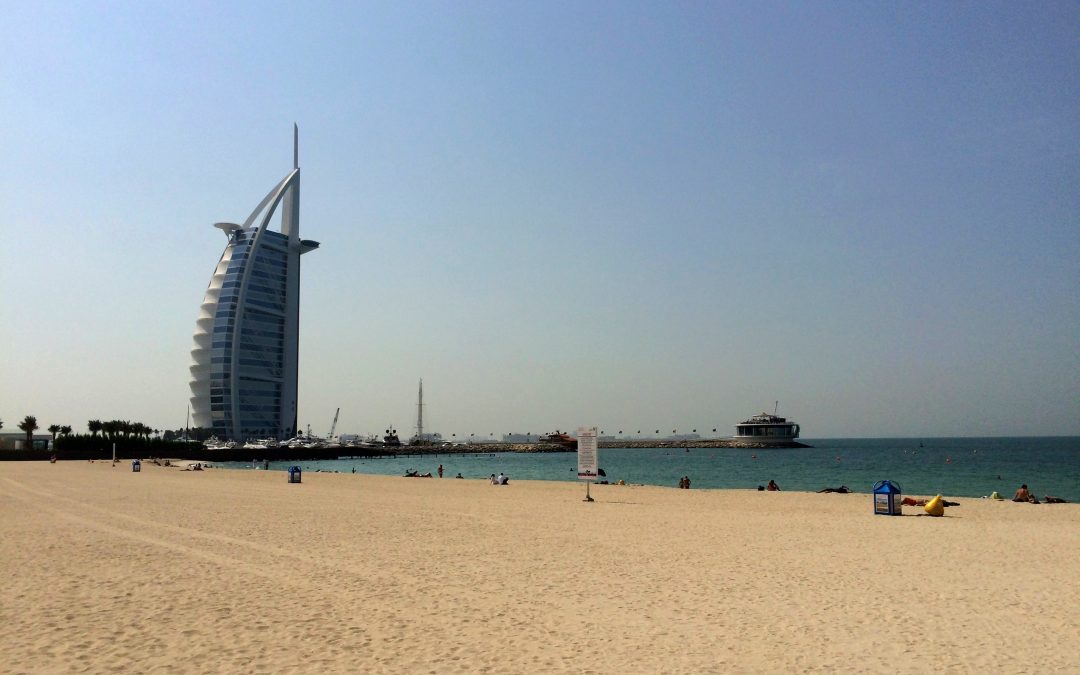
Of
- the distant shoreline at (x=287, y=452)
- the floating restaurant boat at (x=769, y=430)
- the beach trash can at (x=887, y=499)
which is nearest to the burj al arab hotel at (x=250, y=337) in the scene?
the distant shoreline at (x=287, y=452)

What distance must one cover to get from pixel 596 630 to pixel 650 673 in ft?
5.24

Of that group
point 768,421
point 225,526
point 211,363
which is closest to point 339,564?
point 225,526

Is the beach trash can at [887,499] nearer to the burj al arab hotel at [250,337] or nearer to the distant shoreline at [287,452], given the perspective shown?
the distant shoreline at [287,452]

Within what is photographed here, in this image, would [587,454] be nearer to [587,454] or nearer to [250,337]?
[587,454]

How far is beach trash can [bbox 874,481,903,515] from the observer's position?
21922mm

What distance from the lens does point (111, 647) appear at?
7.39m

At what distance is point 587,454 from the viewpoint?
90.5ft

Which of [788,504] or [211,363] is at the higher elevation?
[211,363]

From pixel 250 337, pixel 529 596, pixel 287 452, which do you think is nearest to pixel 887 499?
pixel 529 596

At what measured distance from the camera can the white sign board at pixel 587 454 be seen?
27.3 meters

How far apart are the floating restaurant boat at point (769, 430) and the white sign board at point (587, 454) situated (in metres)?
155

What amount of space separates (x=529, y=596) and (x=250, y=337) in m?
143

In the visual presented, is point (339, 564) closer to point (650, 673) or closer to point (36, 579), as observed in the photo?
point (36, 579)

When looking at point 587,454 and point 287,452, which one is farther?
point 287,452
